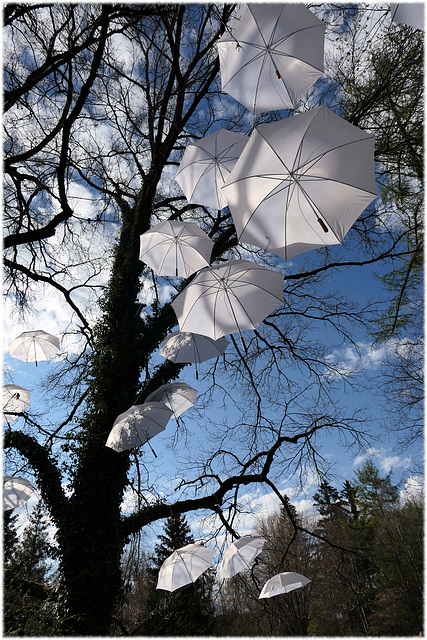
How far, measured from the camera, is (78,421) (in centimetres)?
919

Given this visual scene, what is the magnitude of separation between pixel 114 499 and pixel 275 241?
6277 millimetres

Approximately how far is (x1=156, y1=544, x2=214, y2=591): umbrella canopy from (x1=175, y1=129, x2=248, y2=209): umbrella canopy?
6.84 m

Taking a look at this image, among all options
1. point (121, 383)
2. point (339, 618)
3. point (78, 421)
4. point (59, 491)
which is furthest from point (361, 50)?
point (339, 618)

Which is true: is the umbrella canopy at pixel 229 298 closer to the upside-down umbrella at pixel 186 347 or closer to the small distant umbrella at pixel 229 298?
the small distant umbrella at pixel 229 298

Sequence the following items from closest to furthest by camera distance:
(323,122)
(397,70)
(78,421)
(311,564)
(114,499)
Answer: (323,122) < (397,70) < (114,499) < (78,421) < (311,564)

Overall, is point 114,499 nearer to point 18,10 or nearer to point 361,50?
point 18,10

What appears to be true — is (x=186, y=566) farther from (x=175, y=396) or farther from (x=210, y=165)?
(x=210, y=165)

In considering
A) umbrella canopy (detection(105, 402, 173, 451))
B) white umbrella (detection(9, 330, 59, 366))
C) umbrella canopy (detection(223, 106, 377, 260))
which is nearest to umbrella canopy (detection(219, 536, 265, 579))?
umbrella canopy (detection(105, 402, 173, 451))

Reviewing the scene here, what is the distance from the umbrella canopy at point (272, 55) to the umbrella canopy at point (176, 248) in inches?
90.1

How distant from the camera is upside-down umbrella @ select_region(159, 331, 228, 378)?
7.77 meters

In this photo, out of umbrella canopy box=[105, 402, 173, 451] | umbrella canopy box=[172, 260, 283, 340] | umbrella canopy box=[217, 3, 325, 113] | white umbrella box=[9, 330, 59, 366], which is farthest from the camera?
white umbrella box=[9, 330, 59, 366]

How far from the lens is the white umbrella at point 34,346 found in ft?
31.4

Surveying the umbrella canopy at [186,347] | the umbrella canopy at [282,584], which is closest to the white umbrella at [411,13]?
the umbrella canopy at [186,347]

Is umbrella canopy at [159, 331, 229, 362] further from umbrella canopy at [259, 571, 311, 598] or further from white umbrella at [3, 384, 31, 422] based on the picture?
umbrella canopy at [259, 571, 311, 598]
